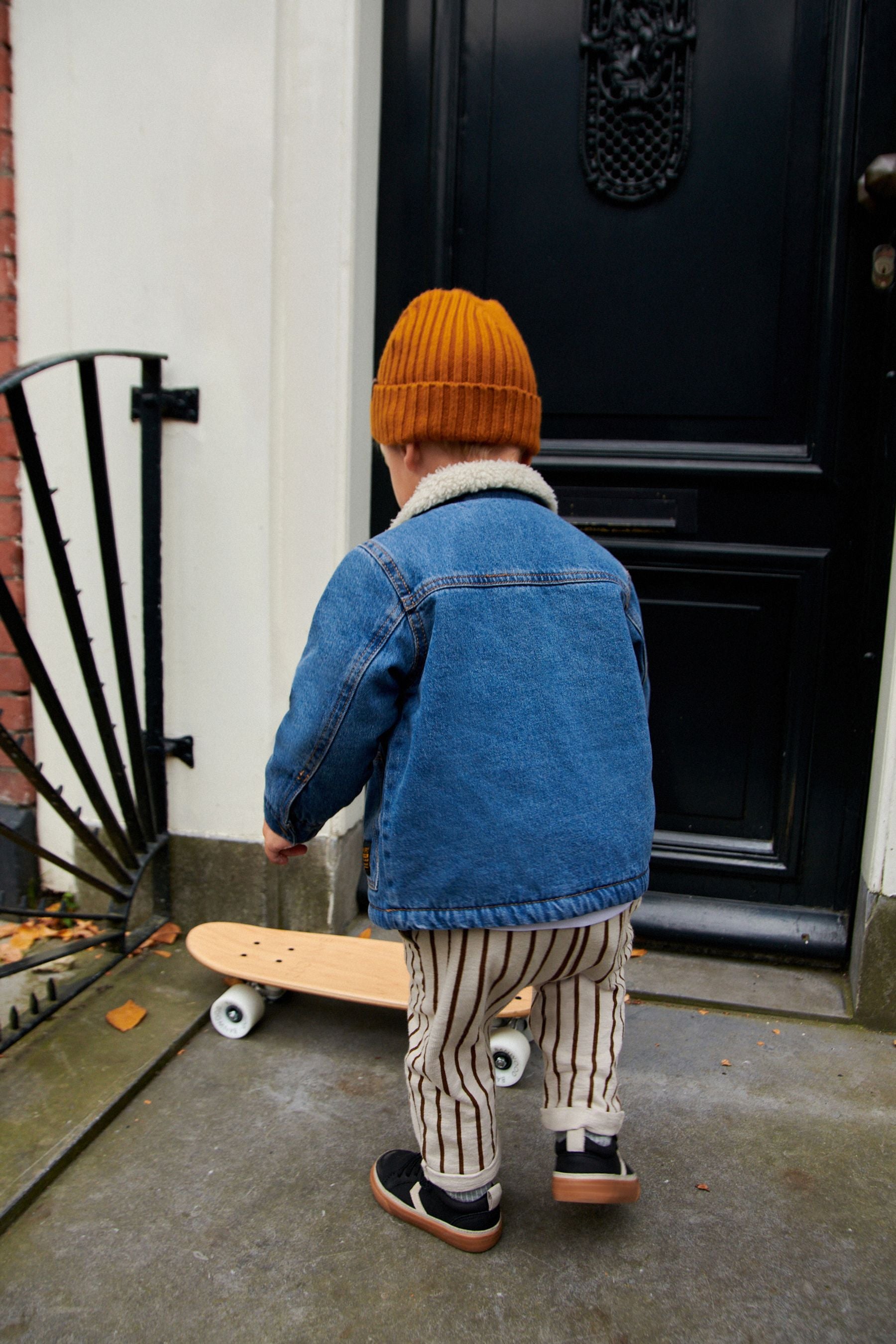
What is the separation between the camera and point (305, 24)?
7.44 feet

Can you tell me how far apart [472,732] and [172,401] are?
57.8 inches

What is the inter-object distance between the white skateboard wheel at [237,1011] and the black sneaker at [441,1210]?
0.60m

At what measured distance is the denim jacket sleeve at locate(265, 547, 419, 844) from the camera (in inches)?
52.3

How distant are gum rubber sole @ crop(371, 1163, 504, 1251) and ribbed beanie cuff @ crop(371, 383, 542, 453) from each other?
1212mm

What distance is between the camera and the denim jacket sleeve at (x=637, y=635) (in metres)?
1.52

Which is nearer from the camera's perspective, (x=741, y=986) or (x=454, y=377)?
(x=454, y=377)

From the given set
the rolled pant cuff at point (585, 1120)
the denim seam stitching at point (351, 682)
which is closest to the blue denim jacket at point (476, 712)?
the denim seam stitching at point (351, 682)

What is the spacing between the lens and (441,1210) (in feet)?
5.14

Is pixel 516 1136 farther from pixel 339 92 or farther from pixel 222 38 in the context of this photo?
pixel 222 38

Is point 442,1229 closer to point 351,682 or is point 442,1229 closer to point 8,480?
point 351,682

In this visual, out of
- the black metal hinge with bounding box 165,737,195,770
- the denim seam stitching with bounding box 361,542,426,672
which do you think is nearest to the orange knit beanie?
Result: the denim seam stitching with bounding box 361,542,426,672

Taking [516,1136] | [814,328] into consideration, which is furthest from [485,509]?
[814,328]

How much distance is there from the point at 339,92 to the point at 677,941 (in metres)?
2.20

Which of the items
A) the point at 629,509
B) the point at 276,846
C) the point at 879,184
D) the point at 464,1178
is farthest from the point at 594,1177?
the point at 879,184
